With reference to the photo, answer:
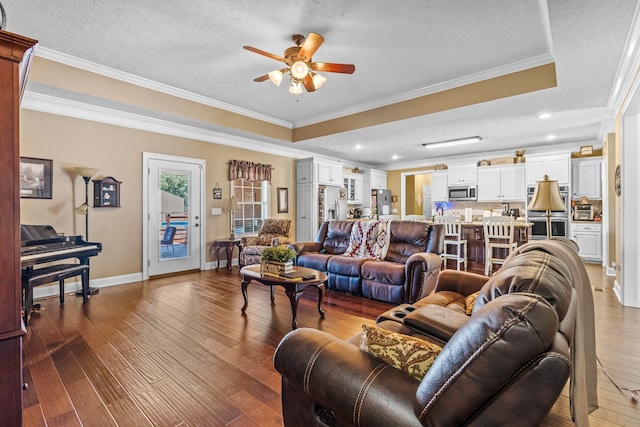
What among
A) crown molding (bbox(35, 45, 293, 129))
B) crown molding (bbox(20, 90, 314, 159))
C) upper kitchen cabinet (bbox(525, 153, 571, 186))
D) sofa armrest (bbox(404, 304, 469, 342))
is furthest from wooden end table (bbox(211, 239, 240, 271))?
upper kitchen cabinet (bbox(525, 153, 571, 186))

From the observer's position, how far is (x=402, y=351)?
108 centimetres

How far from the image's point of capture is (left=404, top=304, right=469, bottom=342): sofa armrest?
1420 millimetres

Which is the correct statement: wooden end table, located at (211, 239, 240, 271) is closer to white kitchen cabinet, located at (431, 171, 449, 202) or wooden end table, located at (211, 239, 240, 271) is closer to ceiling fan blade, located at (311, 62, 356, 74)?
ceiling fan blade, located at (311, 62, 356, 74)

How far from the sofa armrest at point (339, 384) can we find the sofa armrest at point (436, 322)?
46 cm

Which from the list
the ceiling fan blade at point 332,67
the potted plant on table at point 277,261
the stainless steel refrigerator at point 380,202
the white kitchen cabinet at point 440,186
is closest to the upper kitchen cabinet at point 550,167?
the white kitchen cabinet at point 440,186

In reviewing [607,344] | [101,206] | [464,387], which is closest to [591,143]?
[607,344]

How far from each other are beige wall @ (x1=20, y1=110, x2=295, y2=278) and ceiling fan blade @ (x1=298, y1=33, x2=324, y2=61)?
3270 millimetres

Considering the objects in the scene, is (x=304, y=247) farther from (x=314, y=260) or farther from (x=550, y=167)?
(x=550, y=167)

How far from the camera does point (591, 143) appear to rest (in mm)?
6648

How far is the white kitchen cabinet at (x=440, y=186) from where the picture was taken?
850 centimetres

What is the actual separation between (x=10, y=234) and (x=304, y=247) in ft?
12.2

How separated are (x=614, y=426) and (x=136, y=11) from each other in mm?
4485

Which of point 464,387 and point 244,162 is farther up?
point 244,162

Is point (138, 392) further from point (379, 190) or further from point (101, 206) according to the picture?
point (379, 190)
